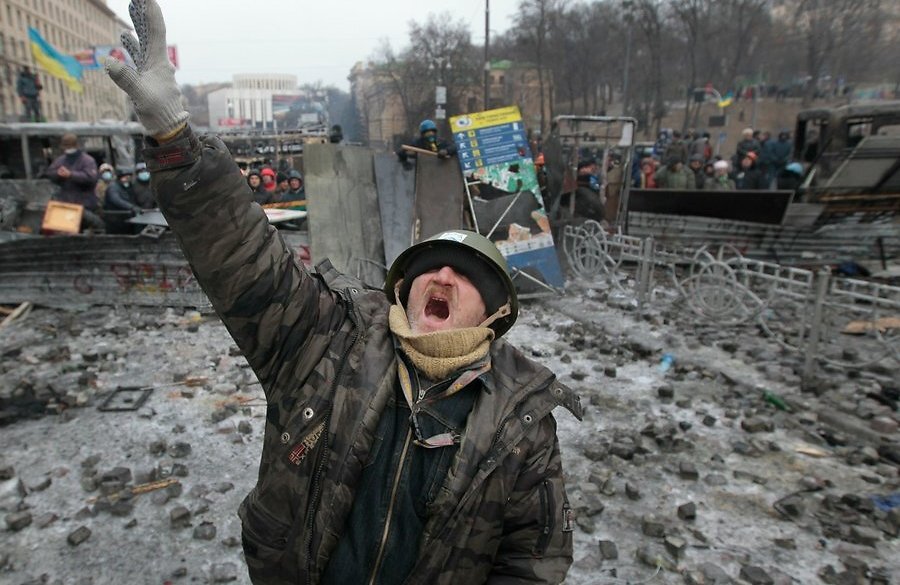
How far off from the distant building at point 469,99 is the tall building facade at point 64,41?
25562 millimetres

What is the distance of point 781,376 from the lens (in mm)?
6344

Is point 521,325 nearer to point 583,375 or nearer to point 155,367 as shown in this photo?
point 583,375

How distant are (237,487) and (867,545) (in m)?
4.23

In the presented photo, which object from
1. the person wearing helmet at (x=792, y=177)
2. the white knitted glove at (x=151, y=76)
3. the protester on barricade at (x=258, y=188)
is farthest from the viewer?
the person wearing helmet at (x=792, y=177)

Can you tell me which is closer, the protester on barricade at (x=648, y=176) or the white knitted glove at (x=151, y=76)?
the white knitted glove at (x=151, y=76)

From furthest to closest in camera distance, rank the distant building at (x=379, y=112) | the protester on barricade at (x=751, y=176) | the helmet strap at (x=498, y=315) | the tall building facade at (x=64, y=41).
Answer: the tall building facade at (x=64, y=41)
the distant building at (x=379, y=112)
the protester on barricade at (x=751, y=176)
the helmet strap at (x=498, y=315)

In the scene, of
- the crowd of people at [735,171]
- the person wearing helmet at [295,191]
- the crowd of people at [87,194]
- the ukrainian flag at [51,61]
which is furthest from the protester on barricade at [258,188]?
the ukrainian flag at [51,61]

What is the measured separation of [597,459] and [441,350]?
3.42m

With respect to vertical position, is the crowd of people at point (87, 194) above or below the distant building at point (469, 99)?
below

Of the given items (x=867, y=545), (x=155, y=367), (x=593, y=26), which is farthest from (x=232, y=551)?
(x=593, y=26)

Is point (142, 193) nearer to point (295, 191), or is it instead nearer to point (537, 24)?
point (295, 191)

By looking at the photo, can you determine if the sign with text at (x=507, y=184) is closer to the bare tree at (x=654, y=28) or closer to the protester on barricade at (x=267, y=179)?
the protester on barricade at (x=267, y=179)

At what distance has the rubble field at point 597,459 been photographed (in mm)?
3596

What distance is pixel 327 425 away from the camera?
1671mm
